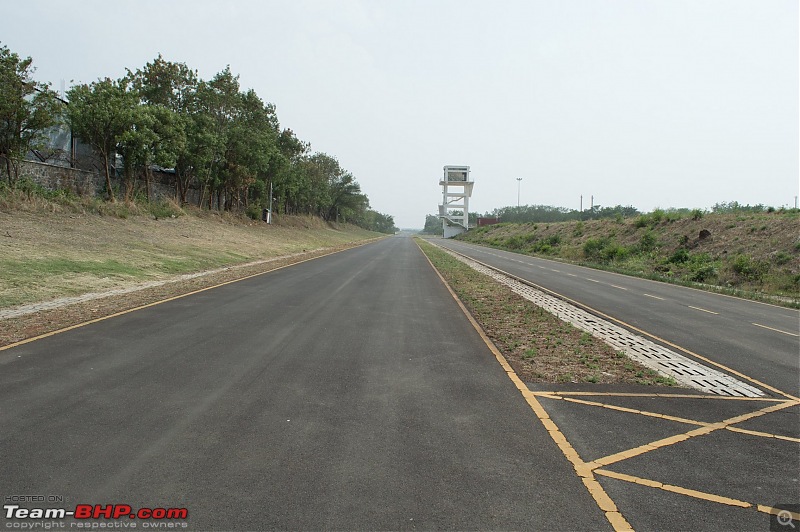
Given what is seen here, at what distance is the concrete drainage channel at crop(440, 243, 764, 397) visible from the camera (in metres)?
6.32

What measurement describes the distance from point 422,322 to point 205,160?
117ft

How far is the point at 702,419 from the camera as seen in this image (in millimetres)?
5109

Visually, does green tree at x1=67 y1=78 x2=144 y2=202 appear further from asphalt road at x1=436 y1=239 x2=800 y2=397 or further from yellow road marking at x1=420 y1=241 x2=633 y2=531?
yellow road marking at x1=420 y1=241 x2=633 y2=531

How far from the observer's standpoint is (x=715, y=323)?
11.6 m

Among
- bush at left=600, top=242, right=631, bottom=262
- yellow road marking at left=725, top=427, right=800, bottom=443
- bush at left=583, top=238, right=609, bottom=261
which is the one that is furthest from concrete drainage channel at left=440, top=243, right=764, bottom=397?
bush at left=583, top=238, right=609, bottom=261

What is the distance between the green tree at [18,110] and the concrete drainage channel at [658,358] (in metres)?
25.8

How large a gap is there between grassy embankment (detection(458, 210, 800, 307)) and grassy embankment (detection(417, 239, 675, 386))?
11283 millimetres

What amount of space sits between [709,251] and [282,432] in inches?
1196

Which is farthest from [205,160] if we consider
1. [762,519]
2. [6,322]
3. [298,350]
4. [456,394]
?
[762,519]

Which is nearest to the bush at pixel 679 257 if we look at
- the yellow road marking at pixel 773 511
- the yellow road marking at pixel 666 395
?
the yellow road marking at pixel 666 395

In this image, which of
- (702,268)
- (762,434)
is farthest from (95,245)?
(702,268)

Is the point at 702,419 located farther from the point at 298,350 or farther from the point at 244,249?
the point at 244,249

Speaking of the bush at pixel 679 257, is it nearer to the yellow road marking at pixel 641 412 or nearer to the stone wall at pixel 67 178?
the yellow road marking at pixel 641 412

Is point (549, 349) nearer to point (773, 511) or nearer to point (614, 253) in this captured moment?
point (773, 511)
